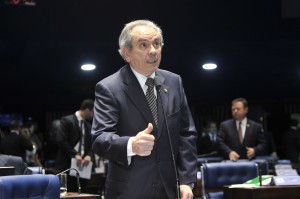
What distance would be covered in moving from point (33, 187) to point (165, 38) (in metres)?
6.81

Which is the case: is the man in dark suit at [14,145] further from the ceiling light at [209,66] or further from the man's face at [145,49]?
the man's face at [145,49]

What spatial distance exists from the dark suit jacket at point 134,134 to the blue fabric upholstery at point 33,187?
0.98 m

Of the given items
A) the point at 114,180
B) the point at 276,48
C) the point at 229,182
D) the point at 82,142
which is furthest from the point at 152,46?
the point at 276,48

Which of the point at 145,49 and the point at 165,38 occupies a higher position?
the point at 165,38

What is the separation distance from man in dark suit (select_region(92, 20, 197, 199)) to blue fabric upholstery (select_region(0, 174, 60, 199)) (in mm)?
964

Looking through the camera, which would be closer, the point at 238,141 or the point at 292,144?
the point at 238,141

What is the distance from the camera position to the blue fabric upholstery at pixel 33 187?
3416mm

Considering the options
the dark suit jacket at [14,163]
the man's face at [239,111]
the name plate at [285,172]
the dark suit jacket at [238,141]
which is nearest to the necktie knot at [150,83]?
the dark suit jacket at [14,163]

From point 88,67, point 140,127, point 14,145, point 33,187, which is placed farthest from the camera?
point 88,67

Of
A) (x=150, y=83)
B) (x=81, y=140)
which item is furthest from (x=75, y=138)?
(x=150, y=83)

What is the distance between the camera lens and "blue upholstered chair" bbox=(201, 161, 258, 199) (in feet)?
18.5

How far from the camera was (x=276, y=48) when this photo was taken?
418 inches

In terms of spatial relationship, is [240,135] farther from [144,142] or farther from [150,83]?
[144,142]

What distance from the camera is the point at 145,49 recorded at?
2.65 m
